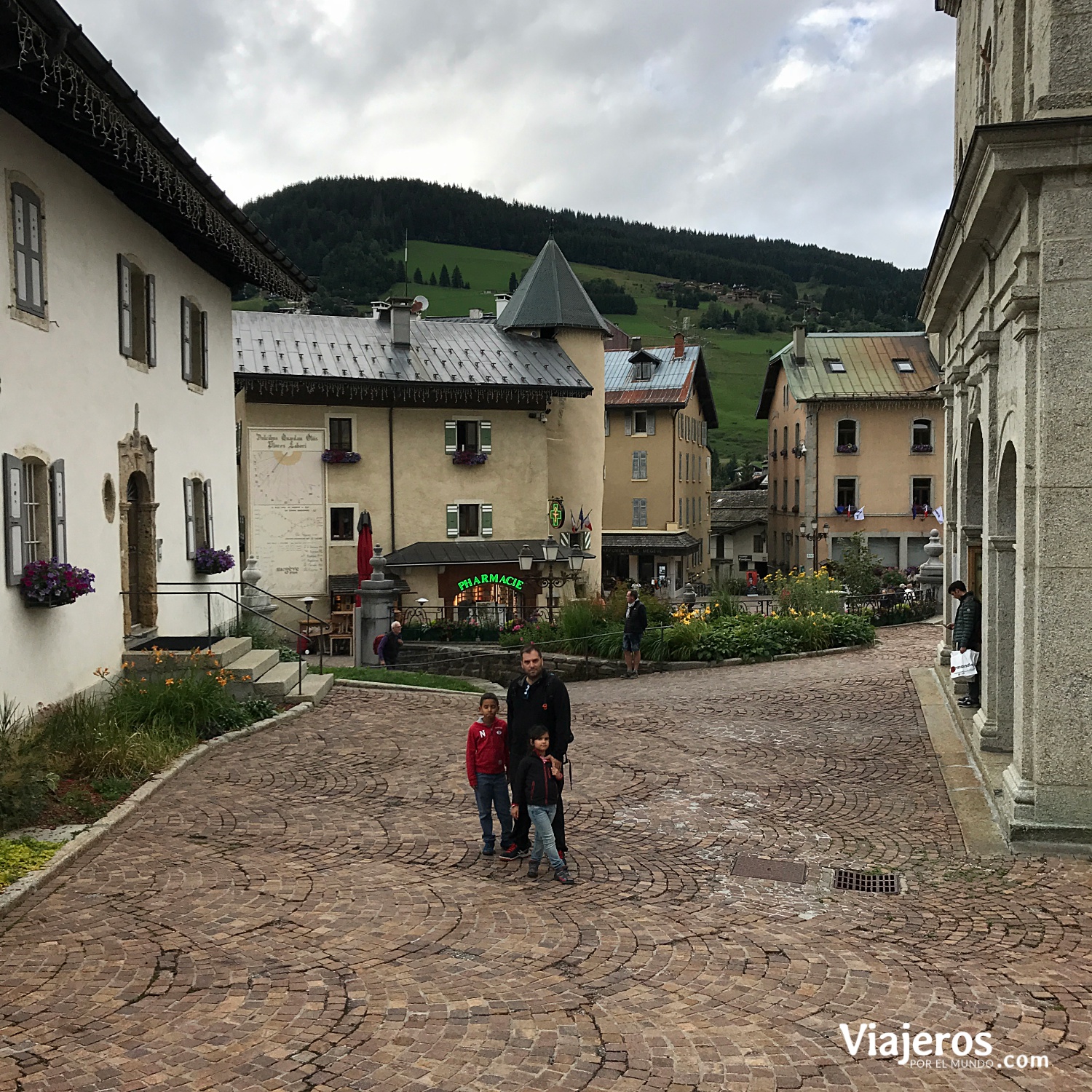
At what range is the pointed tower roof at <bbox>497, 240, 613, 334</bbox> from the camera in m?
33.6

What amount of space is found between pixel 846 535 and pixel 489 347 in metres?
18.4

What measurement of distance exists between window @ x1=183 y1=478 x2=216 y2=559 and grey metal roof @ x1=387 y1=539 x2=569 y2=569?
12746 millimetres

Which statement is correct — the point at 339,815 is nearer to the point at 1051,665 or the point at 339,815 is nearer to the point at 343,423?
the point at 1051,665

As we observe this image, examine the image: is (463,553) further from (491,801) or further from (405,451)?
(491,801)

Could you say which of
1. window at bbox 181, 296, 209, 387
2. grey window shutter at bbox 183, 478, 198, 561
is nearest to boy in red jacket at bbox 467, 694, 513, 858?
grey window shutter at bbox 183, 478, 198, 561

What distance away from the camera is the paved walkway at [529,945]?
4715mm

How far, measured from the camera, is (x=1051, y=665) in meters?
7.83

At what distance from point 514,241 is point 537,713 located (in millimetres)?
118915

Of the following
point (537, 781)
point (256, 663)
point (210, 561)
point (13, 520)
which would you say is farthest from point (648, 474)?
point (537, 781)

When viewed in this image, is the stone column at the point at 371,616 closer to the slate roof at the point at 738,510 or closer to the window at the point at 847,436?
the window at the point at 847,436

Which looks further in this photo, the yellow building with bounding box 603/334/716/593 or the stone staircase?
the yellow building with bounding box 603/334/716/593

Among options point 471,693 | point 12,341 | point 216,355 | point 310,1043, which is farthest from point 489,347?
point 310,1043

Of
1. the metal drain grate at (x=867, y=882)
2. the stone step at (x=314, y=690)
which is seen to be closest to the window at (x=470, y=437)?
the stone step at (x=314, y=690)

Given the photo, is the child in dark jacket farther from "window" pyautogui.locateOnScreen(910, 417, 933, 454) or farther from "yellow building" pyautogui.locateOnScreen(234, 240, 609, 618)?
"window" pyautogui.locateOnScreen(910, 417, 933, 454)
